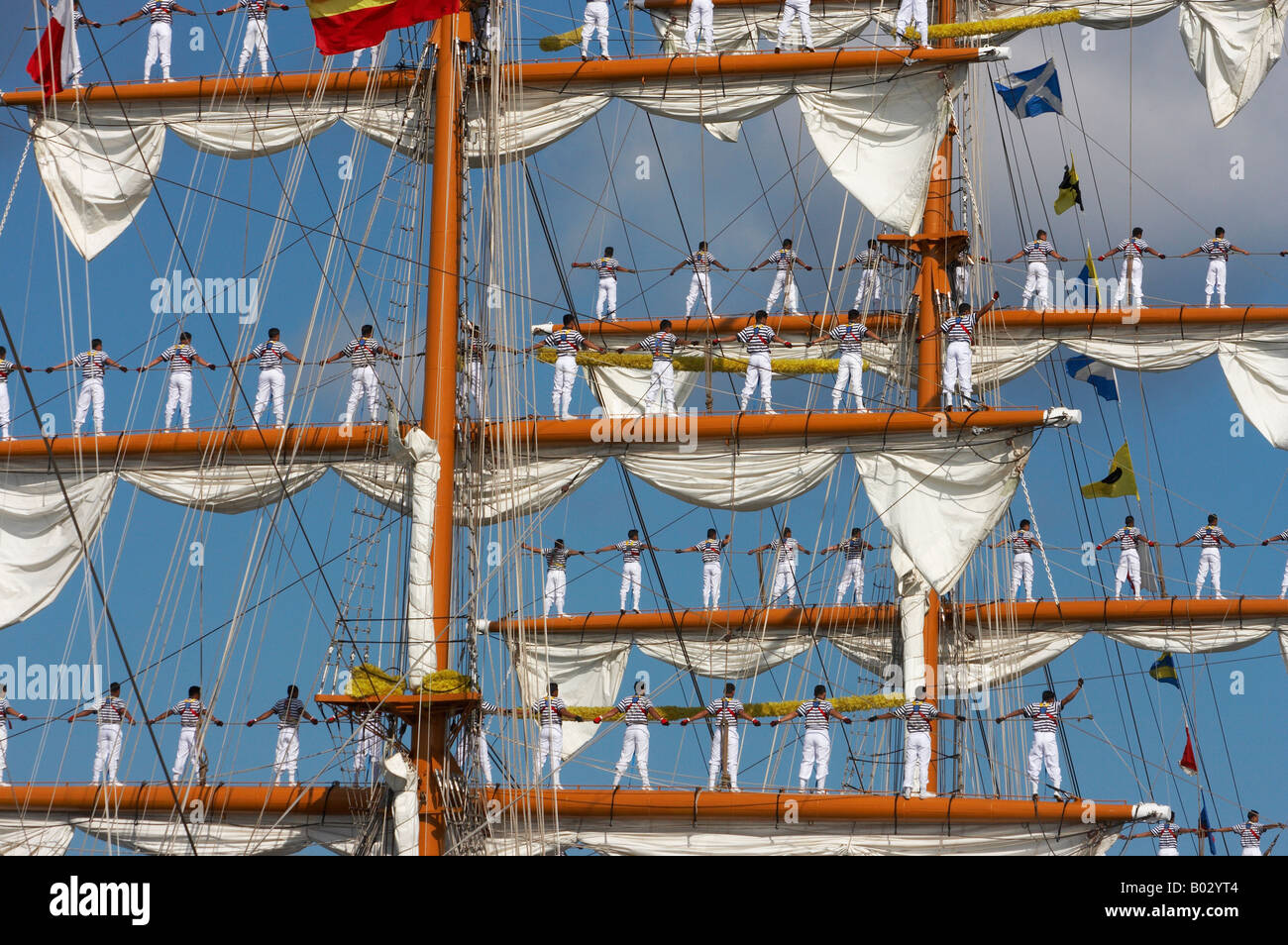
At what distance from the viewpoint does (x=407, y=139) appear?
28.8m

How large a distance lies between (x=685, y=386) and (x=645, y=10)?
8002mm

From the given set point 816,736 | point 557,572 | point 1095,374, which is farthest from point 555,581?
point 1095,374

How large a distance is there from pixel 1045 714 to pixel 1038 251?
1126 cm

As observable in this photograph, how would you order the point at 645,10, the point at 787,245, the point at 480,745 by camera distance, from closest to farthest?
1. the point at 480,745
2. the point at 787,245
3. the point at 645,10

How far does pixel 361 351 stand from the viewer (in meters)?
28.9

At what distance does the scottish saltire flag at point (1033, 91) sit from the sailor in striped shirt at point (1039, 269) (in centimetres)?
242

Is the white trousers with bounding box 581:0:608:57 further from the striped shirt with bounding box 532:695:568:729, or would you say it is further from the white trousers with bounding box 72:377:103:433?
the striped shirt with bounding box 532:695:568:729

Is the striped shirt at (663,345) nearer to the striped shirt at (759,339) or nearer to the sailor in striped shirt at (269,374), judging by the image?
the striped shirt at (759,339)

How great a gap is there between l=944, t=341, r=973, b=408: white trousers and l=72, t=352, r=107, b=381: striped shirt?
43.2 ft

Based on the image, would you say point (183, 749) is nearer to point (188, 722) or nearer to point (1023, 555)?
point (188, 722)
